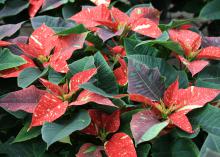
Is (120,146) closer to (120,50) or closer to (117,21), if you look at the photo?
(120,50)

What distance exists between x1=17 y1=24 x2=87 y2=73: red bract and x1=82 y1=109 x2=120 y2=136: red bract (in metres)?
0.14

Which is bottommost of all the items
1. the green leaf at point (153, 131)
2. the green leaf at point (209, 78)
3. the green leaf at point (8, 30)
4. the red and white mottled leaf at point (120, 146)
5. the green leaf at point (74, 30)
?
the red and white mottled leaf at point (120, 146)

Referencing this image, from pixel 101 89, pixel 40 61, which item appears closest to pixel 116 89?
pixel 101 89

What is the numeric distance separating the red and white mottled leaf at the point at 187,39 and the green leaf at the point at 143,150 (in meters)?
0.32

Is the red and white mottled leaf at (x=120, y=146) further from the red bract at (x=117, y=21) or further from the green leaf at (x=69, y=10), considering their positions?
the green leaf at (x=69, y=10)

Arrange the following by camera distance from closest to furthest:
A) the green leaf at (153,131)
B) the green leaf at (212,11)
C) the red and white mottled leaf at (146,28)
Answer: the green leaf at (153,131), the red and white mottled leaf at (146,28), the green leaf at (212,11)

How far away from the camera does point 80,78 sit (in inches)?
36.9

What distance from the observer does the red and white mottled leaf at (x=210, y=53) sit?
104 cm

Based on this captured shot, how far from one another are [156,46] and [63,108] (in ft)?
1.15

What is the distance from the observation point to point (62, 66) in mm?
1001

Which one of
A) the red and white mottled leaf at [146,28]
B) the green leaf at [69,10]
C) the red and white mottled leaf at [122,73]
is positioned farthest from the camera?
the green leaf at [69,10]

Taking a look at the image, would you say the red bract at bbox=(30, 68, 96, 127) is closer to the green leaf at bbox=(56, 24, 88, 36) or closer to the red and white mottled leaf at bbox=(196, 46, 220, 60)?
the green leaf at bbox=(56, 24, 88, 36)

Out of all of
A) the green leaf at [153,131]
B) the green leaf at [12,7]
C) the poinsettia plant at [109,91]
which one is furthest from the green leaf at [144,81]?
the green leaf at [12,7]

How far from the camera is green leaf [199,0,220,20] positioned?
5.50 ft
